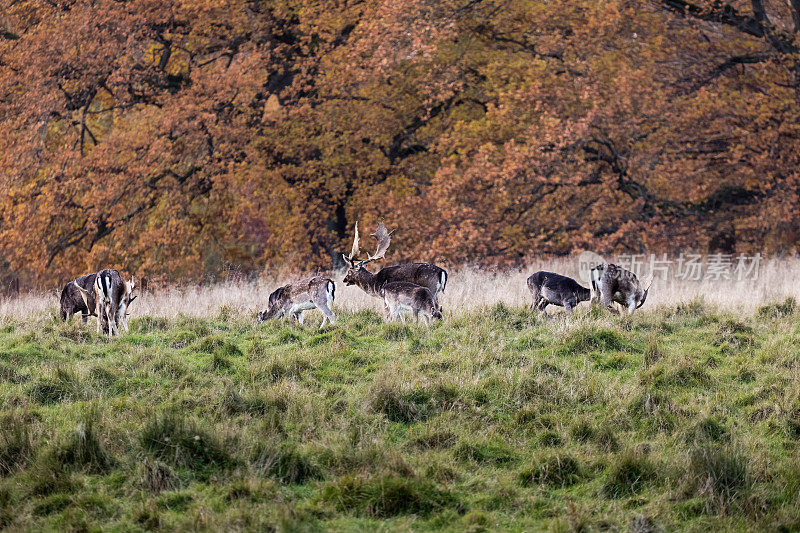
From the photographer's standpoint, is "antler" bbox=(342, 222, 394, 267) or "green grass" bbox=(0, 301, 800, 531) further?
"antler" bbox=(342, 222, 394, 267)

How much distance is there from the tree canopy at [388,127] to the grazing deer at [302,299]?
6.08m

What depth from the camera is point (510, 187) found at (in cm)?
2045

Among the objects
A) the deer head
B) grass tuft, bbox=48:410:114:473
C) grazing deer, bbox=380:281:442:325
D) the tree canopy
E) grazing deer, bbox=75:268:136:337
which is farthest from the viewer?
the tree canopy

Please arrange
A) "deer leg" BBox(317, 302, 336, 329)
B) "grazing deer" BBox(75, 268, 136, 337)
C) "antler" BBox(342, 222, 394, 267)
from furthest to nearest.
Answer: "antler" BBox(342, 222, 394, 267) → "deer leg" BBox(317, 302, 336, 329) → "grazing deer" BBox(75, 268, 136, 337)

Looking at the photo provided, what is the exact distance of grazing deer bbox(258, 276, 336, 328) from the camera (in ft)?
42.8

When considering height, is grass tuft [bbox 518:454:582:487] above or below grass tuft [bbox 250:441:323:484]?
below

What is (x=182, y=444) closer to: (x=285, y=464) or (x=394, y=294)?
(x=285, y=464)

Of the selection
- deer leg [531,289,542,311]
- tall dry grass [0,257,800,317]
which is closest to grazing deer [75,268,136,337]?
tall dry grass [0,257,800,317]

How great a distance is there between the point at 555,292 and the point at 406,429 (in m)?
6.05

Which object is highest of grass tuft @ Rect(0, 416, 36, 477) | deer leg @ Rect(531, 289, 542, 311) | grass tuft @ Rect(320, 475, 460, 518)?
grass tuft @ Rect(0, 416, 36, 477)

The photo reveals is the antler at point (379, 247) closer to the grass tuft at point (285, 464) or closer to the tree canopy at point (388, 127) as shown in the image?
the tree canopy at point (388, 127)

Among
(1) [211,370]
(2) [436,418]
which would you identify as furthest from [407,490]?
(1) [211,370]

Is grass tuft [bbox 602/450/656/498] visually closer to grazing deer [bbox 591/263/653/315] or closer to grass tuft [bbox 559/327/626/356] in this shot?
grass tuft [bbox 559/327/626/356]

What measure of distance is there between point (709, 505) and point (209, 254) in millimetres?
19337
